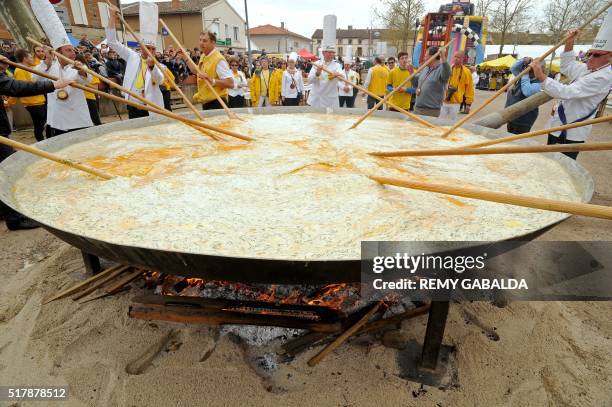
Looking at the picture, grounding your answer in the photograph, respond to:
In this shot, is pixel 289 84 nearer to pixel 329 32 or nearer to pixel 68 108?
pixel 329 32

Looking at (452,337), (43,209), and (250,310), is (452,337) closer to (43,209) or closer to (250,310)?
(250,310)

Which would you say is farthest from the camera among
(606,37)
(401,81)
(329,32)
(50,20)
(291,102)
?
(291,102)

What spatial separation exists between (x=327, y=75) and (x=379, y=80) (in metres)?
2.16

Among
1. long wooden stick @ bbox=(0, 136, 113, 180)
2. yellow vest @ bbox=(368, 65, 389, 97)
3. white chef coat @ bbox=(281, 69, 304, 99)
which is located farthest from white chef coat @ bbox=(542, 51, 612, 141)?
white chef coat @ bbox=(281, 69, 304, 99)

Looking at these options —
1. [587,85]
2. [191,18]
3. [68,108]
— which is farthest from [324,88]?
[191,18]

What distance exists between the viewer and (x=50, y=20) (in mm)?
3740

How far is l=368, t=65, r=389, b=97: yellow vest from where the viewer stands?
325 inches

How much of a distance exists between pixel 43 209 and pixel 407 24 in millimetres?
31993

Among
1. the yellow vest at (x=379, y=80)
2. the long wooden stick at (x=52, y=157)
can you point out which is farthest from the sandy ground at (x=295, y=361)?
the yellow vest at (x=379, y=80)

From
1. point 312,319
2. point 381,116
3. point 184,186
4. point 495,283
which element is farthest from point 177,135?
point 495,283

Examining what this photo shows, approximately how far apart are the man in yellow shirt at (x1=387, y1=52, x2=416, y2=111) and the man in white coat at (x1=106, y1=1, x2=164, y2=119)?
440 cm

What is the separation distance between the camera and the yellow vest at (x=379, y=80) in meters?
8.27

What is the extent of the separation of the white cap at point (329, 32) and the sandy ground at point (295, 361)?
535 cm

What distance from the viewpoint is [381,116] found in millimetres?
4266
